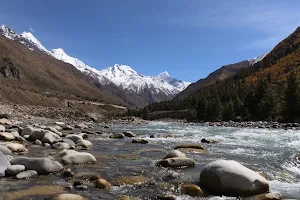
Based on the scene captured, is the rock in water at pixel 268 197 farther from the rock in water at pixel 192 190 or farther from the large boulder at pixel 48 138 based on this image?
the large boulder at pixel 48 138

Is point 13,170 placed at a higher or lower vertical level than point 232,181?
higher

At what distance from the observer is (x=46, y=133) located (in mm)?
23859

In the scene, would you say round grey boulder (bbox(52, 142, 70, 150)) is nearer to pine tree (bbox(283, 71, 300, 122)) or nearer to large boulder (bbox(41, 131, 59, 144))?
large boulder (bbox(41, 131, 59, 144))

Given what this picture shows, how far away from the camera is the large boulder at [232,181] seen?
428 inches

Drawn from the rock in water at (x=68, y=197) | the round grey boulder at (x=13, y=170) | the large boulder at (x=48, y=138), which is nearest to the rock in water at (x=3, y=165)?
the round grey boulder at (x=13, y=170)

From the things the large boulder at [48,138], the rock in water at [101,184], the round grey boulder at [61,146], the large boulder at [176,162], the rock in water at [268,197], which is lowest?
the rock in water at [268,197]

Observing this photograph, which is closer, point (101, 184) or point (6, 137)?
point (101, 184)

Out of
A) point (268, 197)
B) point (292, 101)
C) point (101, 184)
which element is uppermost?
point (292, 101)

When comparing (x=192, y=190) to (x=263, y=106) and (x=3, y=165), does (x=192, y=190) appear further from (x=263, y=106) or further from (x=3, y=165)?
(x=263, y=106)

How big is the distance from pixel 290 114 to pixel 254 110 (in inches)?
660

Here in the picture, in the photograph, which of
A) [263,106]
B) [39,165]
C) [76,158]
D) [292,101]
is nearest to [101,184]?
[39,165]

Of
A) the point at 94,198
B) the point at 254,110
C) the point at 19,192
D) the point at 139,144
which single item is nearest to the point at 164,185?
the point at 94,198

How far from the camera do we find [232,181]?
11.0 m

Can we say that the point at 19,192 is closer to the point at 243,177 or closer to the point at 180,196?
the point at 180,196
